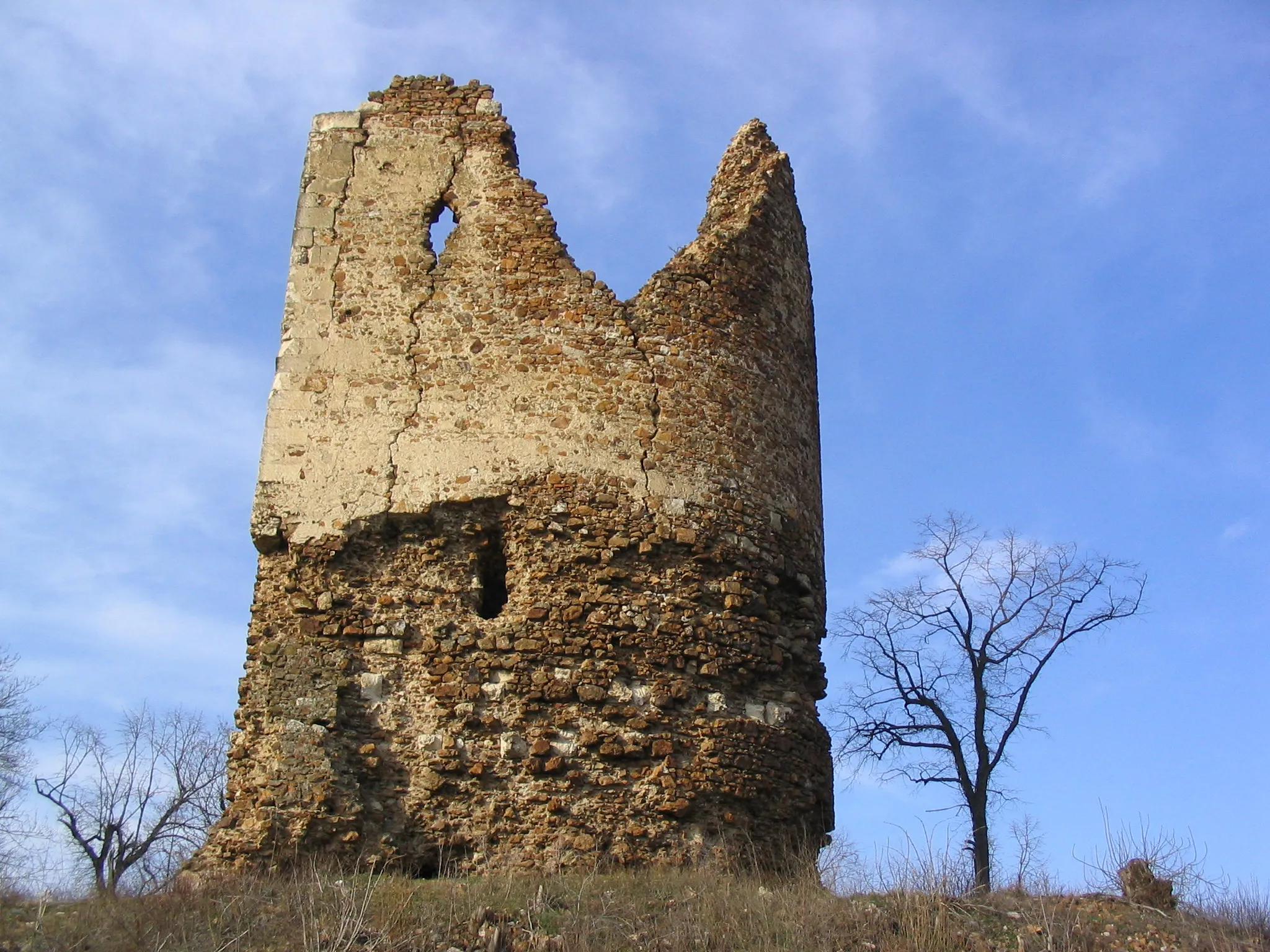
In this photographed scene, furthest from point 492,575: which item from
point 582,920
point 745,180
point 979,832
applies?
point 979,832

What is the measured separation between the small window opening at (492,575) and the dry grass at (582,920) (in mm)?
1772

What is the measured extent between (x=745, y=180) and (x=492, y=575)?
144 inches

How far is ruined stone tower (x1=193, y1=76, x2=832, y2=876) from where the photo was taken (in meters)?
7.74

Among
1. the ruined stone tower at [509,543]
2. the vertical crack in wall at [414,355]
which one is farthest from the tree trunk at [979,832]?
the vertical crack in wall at [414,355]

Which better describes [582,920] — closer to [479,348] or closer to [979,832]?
[479,348]

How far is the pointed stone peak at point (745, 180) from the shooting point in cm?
975

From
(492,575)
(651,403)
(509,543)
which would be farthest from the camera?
(651,403)

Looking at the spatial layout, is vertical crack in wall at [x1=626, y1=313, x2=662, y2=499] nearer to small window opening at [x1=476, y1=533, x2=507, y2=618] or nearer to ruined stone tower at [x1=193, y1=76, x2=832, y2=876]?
ruined stone tower at [x1=193, y1=76, x2=832, y2=876]

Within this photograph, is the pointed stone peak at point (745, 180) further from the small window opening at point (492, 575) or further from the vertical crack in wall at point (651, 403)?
the small window opening at point (492, 575)

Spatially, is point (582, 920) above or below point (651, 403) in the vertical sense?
below

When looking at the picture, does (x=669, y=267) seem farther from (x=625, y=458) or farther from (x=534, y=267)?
(x=625, y=458)

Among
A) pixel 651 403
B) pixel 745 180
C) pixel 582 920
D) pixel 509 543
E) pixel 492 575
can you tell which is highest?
pixel 745 180

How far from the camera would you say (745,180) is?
33.1ft

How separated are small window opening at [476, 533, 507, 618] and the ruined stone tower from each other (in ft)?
0.08
